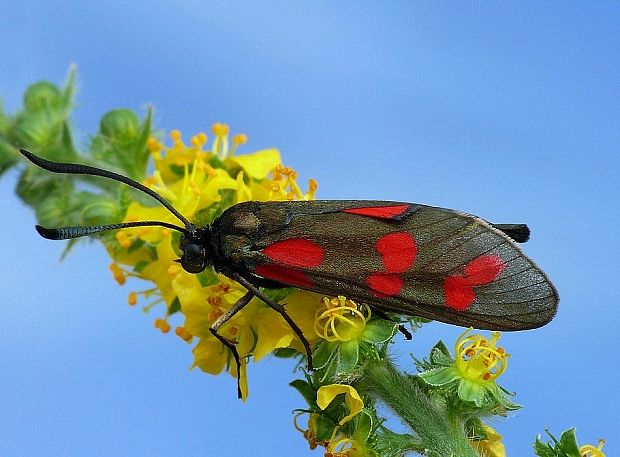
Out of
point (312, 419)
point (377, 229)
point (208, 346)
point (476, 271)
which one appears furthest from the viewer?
point (208, 346)

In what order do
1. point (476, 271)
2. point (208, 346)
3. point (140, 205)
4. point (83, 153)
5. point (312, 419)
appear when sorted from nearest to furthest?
1. point (476, 271)
2. point (312, 419)
3. point (208, 346)
4. point (140, 205)
5. point (83, 153)

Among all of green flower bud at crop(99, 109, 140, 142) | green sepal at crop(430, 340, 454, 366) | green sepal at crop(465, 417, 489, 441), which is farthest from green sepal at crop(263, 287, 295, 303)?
green flower bud at crop(99, 109, 140, 142)

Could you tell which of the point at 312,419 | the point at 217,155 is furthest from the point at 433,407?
the point at 217,155

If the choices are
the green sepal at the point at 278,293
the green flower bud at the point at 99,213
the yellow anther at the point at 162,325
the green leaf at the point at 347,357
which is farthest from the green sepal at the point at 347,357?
the green flower bud at the point at 99,213

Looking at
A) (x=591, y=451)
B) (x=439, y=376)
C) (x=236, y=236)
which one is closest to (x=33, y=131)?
(x=236, y=236)

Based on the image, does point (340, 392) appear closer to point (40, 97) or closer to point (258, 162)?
point (258, 162)

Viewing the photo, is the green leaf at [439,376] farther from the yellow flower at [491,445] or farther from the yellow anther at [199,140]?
the yellow anther at [199,140]

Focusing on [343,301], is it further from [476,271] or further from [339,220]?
[476,271]
